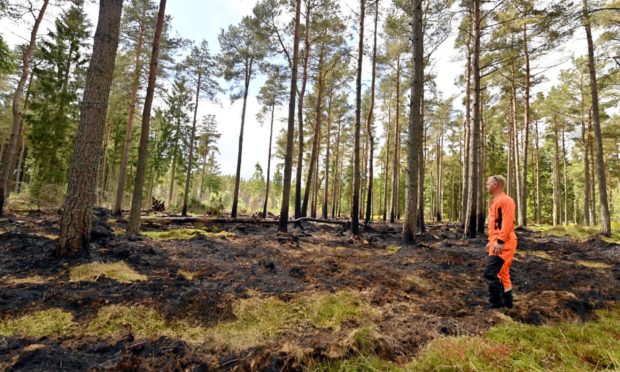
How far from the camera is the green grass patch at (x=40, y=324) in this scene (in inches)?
112

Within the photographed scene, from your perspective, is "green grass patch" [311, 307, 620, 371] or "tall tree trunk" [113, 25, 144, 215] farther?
"tall tree trunk" [113, 25, 144, 215]

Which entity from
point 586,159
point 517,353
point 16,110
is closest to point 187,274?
point 517,353

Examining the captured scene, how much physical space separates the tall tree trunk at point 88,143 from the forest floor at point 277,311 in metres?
0.49

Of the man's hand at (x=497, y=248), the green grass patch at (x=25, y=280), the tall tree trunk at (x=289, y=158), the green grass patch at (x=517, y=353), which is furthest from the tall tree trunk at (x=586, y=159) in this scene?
the green grass patch at (x=25, y=280)

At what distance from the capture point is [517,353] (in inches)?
99.9

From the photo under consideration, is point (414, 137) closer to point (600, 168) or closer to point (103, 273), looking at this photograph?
point (103, 273)

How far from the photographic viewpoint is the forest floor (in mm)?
2527

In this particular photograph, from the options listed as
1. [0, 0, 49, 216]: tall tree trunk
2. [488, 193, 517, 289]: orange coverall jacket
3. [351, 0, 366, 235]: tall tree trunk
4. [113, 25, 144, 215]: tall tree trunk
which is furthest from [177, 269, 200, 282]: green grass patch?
[113, 25, 144, 215]: tall tree trunk

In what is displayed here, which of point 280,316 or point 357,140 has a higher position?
point 357,140

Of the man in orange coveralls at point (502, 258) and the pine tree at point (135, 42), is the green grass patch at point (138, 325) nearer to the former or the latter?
the man in orange coveralls at point (502, 258)

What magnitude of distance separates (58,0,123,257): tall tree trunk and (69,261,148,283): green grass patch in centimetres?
70

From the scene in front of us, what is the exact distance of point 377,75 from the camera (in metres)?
16.1

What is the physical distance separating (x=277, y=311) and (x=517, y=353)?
2.60 m

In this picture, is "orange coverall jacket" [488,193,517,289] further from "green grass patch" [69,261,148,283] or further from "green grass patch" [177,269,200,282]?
"green grass patch" [69,261,148,283]
